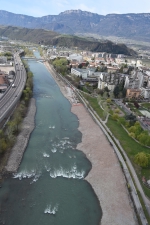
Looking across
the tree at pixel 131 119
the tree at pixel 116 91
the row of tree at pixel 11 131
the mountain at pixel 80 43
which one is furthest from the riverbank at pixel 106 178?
the mountain at pixel 80 43

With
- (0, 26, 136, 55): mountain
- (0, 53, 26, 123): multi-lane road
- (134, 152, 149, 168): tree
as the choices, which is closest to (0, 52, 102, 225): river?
(0, 53, 26, 123): multi-lane road

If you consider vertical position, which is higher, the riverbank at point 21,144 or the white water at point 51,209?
the riverbank at point 21,144

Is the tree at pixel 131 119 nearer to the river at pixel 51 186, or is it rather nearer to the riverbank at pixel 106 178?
the riverbank at pixel 106 178

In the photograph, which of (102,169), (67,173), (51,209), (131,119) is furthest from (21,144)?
(131,119)

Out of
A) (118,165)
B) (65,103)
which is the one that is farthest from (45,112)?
(118,165)

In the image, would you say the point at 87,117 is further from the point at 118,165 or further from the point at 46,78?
the point at 46,78

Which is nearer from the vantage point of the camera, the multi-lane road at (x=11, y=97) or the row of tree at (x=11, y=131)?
the row of tree at (x=11, y=131)

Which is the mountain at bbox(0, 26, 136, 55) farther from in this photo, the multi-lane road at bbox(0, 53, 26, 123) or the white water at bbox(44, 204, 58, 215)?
the white water at bbox(44, 204, 58, 215)

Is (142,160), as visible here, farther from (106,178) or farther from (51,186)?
(51,186)
